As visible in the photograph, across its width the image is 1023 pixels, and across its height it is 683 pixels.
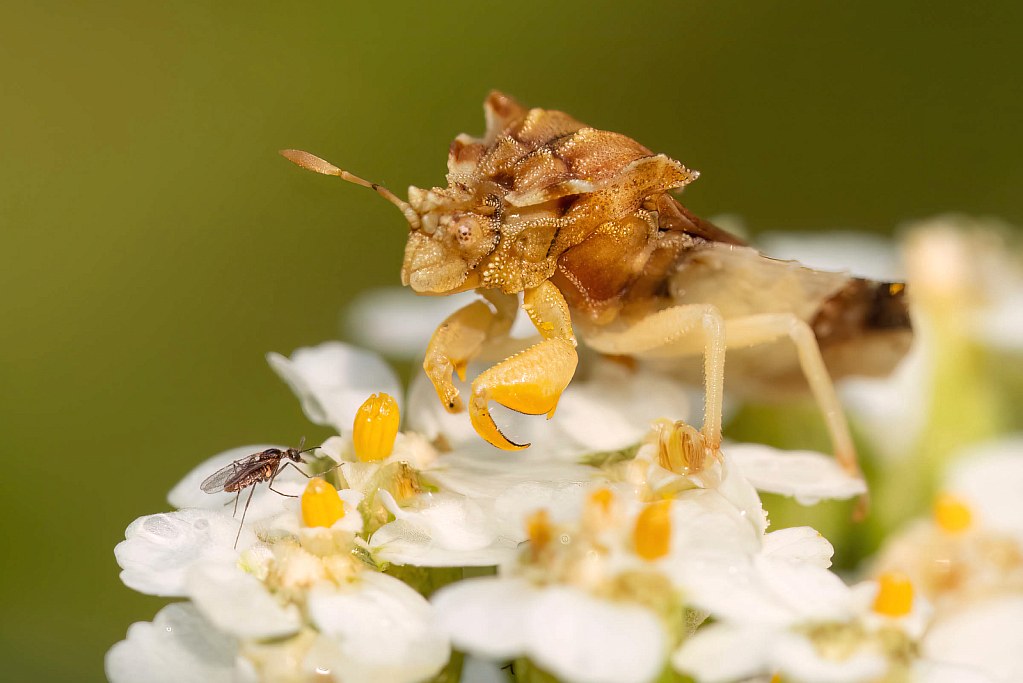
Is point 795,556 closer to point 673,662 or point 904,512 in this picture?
point 673,662

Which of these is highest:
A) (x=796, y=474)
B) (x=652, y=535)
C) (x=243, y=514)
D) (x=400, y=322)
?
(x=400, y=322)

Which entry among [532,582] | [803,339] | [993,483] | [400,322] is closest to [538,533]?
[532,582]

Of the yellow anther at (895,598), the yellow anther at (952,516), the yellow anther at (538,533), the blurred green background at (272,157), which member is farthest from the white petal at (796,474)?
the blurred green background at (272,157)

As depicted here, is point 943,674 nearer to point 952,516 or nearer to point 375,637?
point 952,516

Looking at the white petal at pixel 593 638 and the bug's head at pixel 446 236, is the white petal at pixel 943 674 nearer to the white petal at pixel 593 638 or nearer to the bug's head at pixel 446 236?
the white petal at pixel 593 638

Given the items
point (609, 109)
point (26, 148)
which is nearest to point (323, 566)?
point (26, 148)

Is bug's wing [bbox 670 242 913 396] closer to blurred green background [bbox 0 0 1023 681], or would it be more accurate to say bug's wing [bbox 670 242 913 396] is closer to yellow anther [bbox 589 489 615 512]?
yellow anther [bbox 589 489 615 512]

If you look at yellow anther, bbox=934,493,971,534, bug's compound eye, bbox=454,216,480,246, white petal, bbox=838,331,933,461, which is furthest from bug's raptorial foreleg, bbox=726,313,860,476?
bug's compound eye, bbox=454,216,480,246
